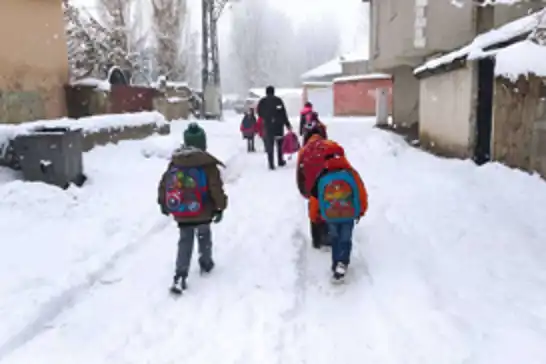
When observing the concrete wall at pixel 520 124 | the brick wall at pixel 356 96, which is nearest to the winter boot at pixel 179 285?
the concrete wall at pixel 520 124

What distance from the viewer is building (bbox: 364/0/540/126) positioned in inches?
645

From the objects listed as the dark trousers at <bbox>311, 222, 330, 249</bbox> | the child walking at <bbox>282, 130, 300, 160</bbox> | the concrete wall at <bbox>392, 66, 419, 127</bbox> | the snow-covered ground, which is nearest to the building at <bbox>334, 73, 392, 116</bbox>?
the concrete wall at <bbox>392, 66, 419, 127</bbox>

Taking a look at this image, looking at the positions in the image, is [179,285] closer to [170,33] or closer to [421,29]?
[421,29]

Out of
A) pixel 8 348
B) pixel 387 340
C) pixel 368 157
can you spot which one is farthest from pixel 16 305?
pixel 368 157

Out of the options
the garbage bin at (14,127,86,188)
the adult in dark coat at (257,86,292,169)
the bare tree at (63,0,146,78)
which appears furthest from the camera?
the bare tree at (63,0,146,78)

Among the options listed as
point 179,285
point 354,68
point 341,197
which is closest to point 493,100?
point 341,197

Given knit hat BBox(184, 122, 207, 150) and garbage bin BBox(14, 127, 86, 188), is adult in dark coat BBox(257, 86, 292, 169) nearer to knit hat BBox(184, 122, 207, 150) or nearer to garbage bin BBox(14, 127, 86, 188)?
garbage bin BBox(14, 127, 86, 188)

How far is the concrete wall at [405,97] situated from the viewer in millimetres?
22516

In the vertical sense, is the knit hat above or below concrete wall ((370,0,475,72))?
below

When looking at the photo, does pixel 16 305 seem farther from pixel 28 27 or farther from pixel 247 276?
pixel 28 27

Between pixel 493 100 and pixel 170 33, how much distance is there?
28.3m

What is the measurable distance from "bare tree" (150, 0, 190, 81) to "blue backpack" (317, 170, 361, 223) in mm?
31425

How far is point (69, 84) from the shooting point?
54.1 ft

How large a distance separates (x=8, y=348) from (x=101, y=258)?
5.69ft
